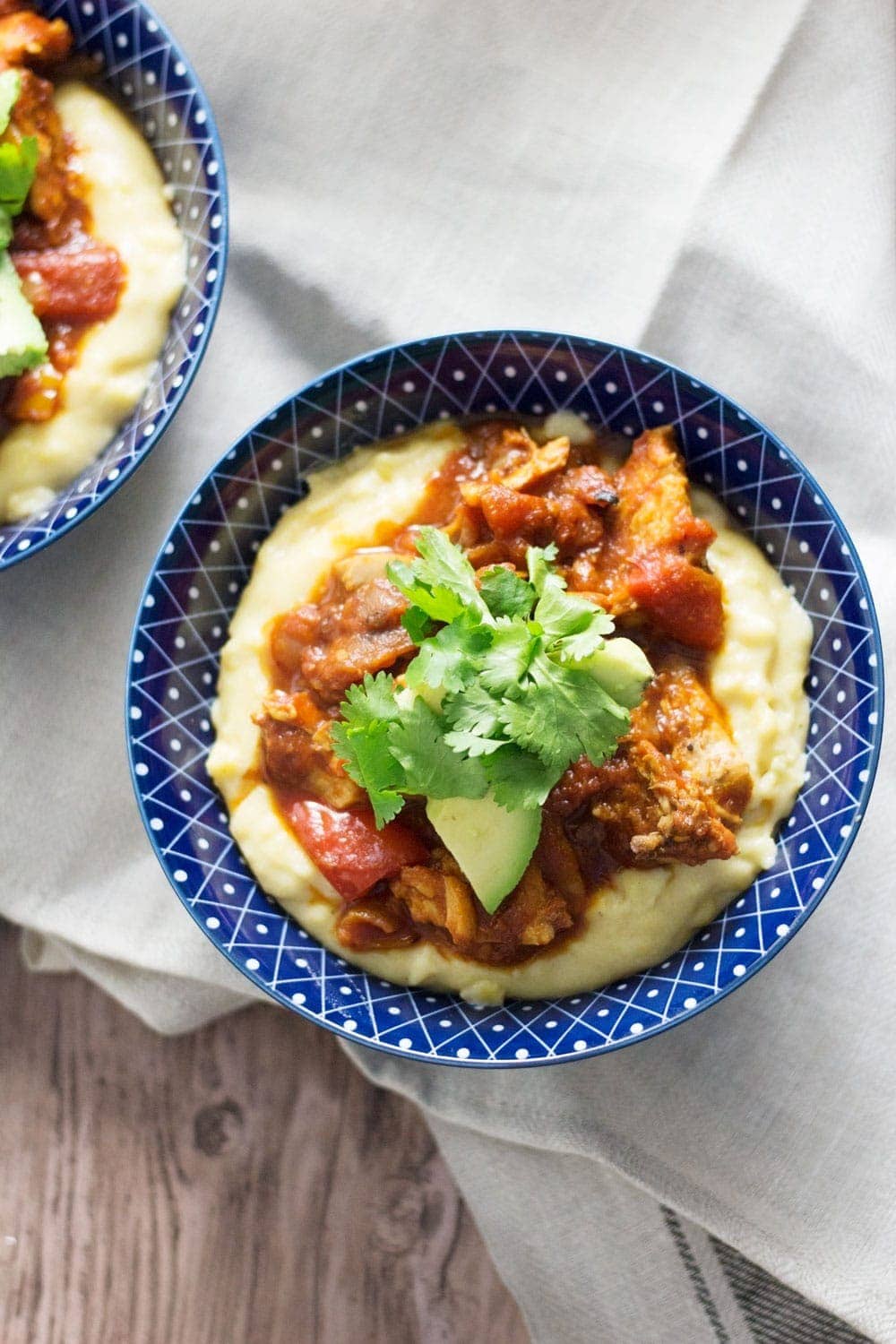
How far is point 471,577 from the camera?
4.02m

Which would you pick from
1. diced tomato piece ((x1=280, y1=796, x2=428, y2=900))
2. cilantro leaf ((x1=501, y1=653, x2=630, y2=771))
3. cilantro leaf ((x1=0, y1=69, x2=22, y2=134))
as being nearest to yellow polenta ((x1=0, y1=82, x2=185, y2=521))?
cilantro leaf ((x1=0, y1=69, x2=22, y2=134))

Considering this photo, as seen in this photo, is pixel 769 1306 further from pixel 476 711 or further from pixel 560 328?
pixel 560 328

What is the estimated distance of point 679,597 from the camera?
14.0 ft

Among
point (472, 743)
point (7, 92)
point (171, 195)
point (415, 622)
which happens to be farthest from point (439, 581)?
point (7, 92)

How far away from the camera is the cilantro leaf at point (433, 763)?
3.88 m

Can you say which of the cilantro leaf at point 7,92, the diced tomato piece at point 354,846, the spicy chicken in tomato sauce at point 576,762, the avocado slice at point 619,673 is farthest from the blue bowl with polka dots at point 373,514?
the cilantro leaf at point 7,92

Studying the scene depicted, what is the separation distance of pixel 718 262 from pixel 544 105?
1025 millimetres

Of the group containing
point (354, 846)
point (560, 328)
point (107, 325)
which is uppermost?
point (560, 328)

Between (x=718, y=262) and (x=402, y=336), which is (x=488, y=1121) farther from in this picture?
(x=718, y=262)

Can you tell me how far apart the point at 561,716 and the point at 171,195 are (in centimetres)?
292

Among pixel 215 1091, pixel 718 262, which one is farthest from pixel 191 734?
pixel 718 262

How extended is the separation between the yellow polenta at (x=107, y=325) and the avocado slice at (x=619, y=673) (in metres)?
2.30

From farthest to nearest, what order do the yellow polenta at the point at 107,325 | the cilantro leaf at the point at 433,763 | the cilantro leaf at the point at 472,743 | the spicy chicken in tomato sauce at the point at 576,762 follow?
the yellow polenta at the point at 107,325, the spicy chicken in tomato sauce at the point at 576,762, the cilantro leaf at the point at 433,763, the cilantro leaf at the point at 472,743

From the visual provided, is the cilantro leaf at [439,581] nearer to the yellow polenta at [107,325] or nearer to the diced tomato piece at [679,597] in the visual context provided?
the diced tomato piece at [679,597]
